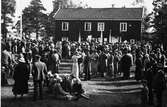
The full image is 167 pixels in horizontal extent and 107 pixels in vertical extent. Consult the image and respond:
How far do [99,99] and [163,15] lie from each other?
22.0m

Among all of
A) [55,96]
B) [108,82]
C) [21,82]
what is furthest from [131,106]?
[108,82]

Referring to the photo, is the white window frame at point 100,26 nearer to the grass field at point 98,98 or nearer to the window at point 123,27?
the window at point 123,27

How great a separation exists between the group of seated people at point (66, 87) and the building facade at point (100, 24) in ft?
111

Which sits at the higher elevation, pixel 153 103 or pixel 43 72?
pixel 43 72

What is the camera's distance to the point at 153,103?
12.8 meters

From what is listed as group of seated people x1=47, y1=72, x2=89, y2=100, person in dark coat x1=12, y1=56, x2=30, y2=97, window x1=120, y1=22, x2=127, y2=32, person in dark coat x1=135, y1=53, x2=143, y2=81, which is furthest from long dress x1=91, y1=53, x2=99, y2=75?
window x1=120, y1=22, x2=127, y2=32

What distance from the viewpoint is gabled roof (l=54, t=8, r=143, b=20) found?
4975 centimetres

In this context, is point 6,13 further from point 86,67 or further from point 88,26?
point 86,67

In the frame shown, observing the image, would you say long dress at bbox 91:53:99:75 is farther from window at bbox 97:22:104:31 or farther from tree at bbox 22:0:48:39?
tree at bbox 22:0:48:39

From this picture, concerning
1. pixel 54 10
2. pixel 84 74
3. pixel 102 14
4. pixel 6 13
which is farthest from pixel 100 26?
pixel 84 74

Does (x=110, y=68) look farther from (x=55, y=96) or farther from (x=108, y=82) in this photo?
(x=55, y=96)

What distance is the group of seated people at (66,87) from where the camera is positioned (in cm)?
1405

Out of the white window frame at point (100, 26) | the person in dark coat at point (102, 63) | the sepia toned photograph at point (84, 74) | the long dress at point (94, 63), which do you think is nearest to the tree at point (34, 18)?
the white window frame at point (100, 26)

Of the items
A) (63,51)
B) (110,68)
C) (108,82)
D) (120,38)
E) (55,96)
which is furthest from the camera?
(120,38)
